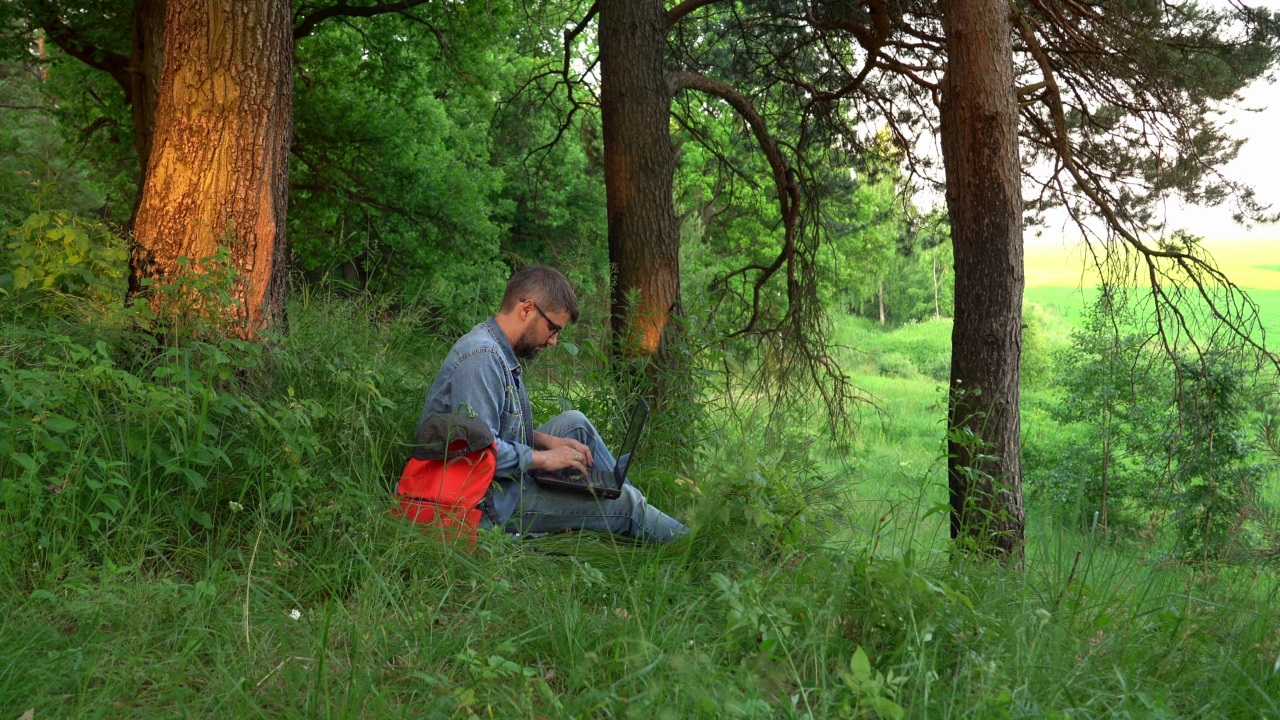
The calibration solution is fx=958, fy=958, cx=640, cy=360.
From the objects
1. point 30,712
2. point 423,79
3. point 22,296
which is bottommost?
point 30,712

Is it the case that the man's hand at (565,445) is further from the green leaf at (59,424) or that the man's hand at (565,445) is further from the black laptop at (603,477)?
the green leaf at (59,424)

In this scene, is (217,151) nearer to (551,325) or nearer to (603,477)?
(551,325)

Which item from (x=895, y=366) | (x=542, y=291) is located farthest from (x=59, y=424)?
(x=895, y=366)

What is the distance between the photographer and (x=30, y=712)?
2273mm

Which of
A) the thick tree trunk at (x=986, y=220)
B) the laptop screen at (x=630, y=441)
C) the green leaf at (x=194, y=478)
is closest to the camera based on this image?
the green leaf at (x=194, y=478)

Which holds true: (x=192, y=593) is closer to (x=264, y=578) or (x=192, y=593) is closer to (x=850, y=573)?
(x=264, y=578)

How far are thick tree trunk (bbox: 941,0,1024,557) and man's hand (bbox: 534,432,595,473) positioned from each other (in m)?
2.30

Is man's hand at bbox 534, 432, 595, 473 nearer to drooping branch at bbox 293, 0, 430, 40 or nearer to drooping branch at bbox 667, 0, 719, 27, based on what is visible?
drooping branch at bbox 667, 0, 719, 27

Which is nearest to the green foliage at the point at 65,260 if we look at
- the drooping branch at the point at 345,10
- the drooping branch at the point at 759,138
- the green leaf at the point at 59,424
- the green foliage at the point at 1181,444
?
the green leaf at the point at 59,424

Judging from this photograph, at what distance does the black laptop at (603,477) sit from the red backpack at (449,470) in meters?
0.28

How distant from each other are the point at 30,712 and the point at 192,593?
61 cm

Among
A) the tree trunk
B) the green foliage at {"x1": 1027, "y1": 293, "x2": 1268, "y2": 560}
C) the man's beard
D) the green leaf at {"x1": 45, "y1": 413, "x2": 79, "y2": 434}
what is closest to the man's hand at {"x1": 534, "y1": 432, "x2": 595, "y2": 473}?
the man's beard

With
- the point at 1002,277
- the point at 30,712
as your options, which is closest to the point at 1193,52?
the point at 1002,277

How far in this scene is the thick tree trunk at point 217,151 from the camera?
14.2ft
